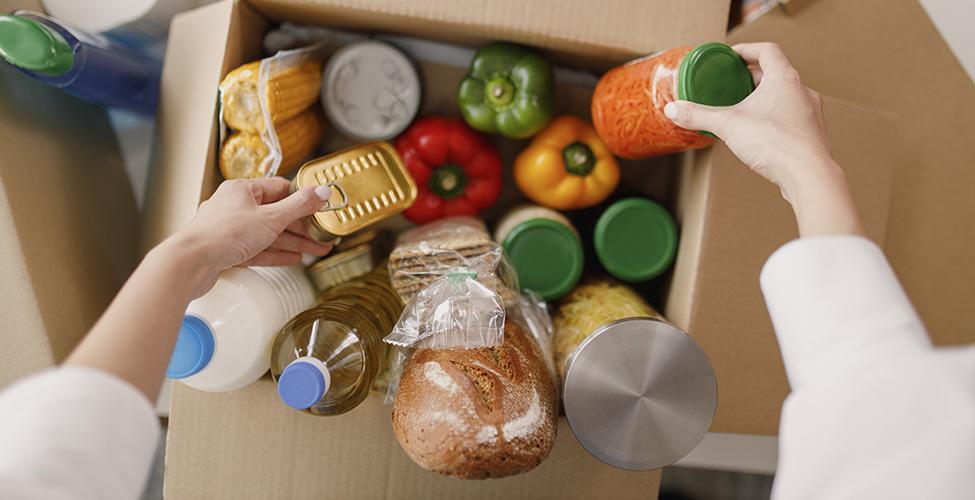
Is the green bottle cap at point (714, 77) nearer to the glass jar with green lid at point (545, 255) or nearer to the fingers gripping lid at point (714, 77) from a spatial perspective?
the fingers gripping lid at point (714, 77)

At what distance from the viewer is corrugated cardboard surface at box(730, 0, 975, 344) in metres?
0.85

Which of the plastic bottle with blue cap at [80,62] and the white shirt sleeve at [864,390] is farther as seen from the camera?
the plastic bottle with blue cap at [80,62]

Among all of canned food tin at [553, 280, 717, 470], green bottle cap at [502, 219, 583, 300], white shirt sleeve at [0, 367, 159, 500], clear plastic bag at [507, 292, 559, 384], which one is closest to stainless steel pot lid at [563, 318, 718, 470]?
canned food tin at [553, 280, 717, 470]

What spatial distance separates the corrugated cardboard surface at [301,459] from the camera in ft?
2.57

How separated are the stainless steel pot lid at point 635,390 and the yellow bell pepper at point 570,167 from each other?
306 mm

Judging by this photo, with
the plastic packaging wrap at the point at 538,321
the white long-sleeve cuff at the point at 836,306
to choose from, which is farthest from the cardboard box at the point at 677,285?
the white long-sleeve cuff at the point at 836,306

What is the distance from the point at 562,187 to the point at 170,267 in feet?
1.85

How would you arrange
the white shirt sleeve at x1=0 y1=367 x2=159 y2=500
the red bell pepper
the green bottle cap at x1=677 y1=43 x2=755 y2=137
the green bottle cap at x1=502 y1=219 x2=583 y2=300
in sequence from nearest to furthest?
the white shirt sleeve at x1=0 y1=367 x2=159 y2=500 → the green bottle cap at x1=677 y1=43 x2=755 y2=137 → the green bottle cap at x1=502 y1=219 x2=583 y2=300 → the red bell pepper

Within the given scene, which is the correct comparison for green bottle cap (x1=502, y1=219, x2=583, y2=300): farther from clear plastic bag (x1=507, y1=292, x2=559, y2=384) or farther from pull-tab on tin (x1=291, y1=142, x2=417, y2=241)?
pull-tab on tin (x1=291, y1=142, x2=417, y2=241)

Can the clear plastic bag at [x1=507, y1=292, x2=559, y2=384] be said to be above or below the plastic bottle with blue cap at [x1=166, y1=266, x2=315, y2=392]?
below

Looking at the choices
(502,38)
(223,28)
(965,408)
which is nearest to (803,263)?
(965,408)

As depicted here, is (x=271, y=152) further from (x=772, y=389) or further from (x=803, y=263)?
(x=772, y=389)

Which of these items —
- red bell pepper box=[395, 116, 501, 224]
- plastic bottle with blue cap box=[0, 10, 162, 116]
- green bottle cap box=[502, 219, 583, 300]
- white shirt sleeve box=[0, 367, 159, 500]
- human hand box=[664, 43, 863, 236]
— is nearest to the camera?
white shirt sleeve box=[0, 367, 159, 500]

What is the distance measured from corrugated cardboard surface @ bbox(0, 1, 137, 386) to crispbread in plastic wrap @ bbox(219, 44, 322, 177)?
0.26m
